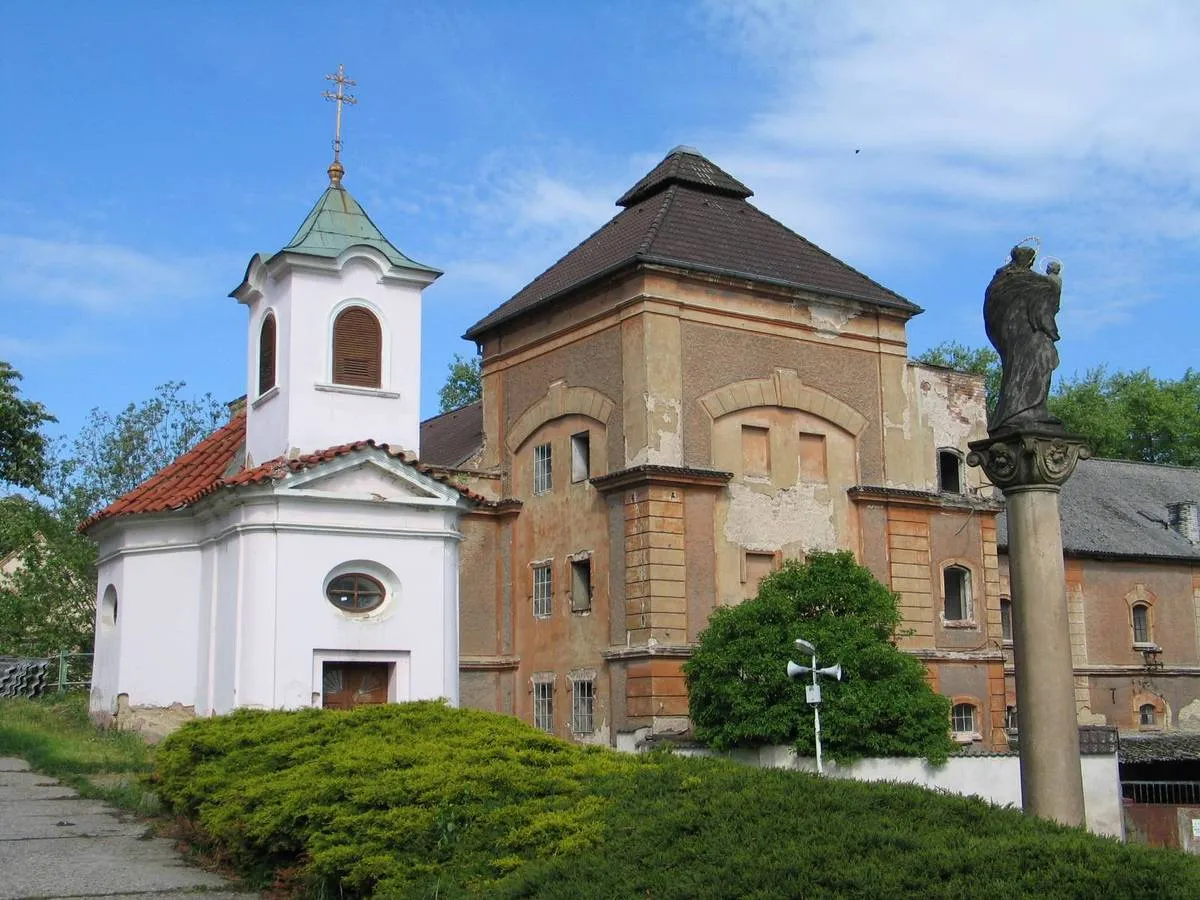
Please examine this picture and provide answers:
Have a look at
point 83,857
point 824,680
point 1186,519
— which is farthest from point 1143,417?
point 83,857

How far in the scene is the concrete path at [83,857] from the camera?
1235cm

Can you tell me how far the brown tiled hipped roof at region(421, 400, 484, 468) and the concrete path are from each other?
54.3 feet

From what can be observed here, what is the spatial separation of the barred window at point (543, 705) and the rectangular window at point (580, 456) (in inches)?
174

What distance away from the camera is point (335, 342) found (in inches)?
965

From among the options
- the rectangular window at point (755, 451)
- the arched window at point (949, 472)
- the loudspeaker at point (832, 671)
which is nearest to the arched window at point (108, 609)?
the rectangular window at point (755, 451)

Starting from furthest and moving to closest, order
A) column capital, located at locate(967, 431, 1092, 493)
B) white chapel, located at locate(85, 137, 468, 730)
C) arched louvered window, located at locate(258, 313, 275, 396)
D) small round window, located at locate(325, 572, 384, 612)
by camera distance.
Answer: arched louvered window, located at locate(258, 313, 275, 396) → small round window, located at locate(325, 572, 384, 612) → white chapel, located at locate(85, 137, 468, 730) → column capital, located at locate(967, 431, 1092, 493)

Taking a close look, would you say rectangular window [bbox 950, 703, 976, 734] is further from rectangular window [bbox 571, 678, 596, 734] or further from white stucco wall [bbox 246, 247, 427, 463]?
white stucco wall [bbox 246, 247, 427, 463]

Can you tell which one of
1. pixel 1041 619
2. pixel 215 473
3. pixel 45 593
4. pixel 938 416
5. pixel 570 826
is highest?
pixel 938 416

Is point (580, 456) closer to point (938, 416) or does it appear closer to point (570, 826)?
point (938, 416)

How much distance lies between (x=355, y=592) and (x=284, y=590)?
128 cm

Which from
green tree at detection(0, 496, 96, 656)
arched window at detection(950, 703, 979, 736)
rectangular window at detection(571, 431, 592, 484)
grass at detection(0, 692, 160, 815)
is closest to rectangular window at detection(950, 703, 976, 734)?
arched window at detection(950, 703, 979, 736)

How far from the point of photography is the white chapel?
22.4 m

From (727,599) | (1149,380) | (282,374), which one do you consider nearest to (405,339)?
(282,374)

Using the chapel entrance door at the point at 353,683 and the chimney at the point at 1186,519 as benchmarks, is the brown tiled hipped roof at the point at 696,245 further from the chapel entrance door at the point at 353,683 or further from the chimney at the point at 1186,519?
the chimney at the point at 1186,519
